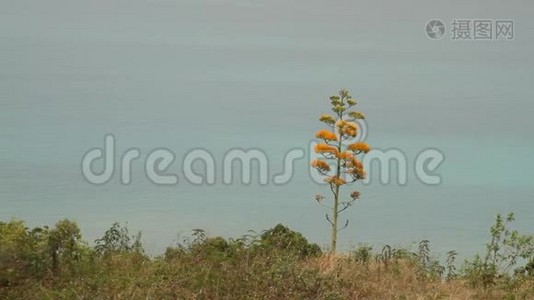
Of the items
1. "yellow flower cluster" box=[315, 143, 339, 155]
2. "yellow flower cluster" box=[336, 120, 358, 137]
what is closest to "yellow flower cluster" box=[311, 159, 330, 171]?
"yellow flower cluster" box=[315, 143, 339, 155]

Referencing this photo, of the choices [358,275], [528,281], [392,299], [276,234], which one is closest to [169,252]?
[276,234]

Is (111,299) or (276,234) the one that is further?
(276,234)

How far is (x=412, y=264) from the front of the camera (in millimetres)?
10703

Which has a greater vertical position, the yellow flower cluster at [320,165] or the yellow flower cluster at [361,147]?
the yellow flower cluster at [361,147]

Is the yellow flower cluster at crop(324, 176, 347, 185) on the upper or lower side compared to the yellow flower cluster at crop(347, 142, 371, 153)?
lower

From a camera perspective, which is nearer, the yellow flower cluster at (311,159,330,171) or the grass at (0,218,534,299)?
the grass at (0,218,534,299)

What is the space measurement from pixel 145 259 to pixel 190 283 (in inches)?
71.7

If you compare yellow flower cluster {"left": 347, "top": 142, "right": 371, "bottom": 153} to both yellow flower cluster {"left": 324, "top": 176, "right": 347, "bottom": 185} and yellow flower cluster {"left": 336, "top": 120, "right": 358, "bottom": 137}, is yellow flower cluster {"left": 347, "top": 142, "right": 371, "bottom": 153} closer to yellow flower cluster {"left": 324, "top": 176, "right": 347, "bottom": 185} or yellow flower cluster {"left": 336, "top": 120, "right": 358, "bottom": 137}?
yellow flower cluster {"left": 336, "top": 120, "right": 358, "bottom": 137}

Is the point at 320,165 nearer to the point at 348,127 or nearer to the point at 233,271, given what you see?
the point at 348,127

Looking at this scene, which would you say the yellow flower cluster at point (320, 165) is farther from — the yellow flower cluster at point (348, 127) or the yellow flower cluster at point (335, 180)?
the yellow flower cluster at point (348, 127)

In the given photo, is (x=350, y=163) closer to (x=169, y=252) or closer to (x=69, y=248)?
(x=169, y=252)

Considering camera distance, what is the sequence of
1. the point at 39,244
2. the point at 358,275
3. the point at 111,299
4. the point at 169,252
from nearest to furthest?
the point at 111,299, the point at 39,244, the point at 358,275, the point at 169,252

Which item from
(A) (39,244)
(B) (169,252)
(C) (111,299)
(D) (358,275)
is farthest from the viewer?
(B) (169,252)

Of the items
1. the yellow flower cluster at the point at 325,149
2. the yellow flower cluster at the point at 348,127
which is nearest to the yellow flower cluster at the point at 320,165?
the yellow flower cluster at the point at 325,149
